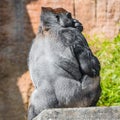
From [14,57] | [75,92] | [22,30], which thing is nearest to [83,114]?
[75,92]

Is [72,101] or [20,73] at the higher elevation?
[72,101]

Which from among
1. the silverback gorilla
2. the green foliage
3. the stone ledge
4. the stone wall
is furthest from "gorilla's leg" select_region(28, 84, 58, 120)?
the stone wall

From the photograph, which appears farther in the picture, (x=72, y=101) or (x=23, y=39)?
(x=23, y=39)

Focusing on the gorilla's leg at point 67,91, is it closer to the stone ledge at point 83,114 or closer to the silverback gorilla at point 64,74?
the silverback gorilla at point 64,74

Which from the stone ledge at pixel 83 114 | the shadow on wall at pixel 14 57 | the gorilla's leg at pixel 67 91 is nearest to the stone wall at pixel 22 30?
the shadow on wall at pixel 14 57

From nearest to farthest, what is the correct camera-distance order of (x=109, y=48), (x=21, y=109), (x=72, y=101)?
1. (x=72, y=101)
2. (x=109, y=48)
3. (x=21, y=109)

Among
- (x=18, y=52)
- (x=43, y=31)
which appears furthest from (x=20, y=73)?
(x=43, y=31)

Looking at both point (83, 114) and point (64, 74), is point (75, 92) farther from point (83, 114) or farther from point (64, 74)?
point (83, 114)

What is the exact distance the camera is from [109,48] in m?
6.39

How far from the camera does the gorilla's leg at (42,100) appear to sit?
11.5 ft

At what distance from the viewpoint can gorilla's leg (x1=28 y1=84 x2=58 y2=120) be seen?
3.51 metres

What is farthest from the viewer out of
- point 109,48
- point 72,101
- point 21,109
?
point 21,109

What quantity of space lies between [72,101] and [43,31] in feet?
1.50

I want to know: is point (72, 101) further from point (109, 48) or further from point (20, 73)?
point (20, 73)
